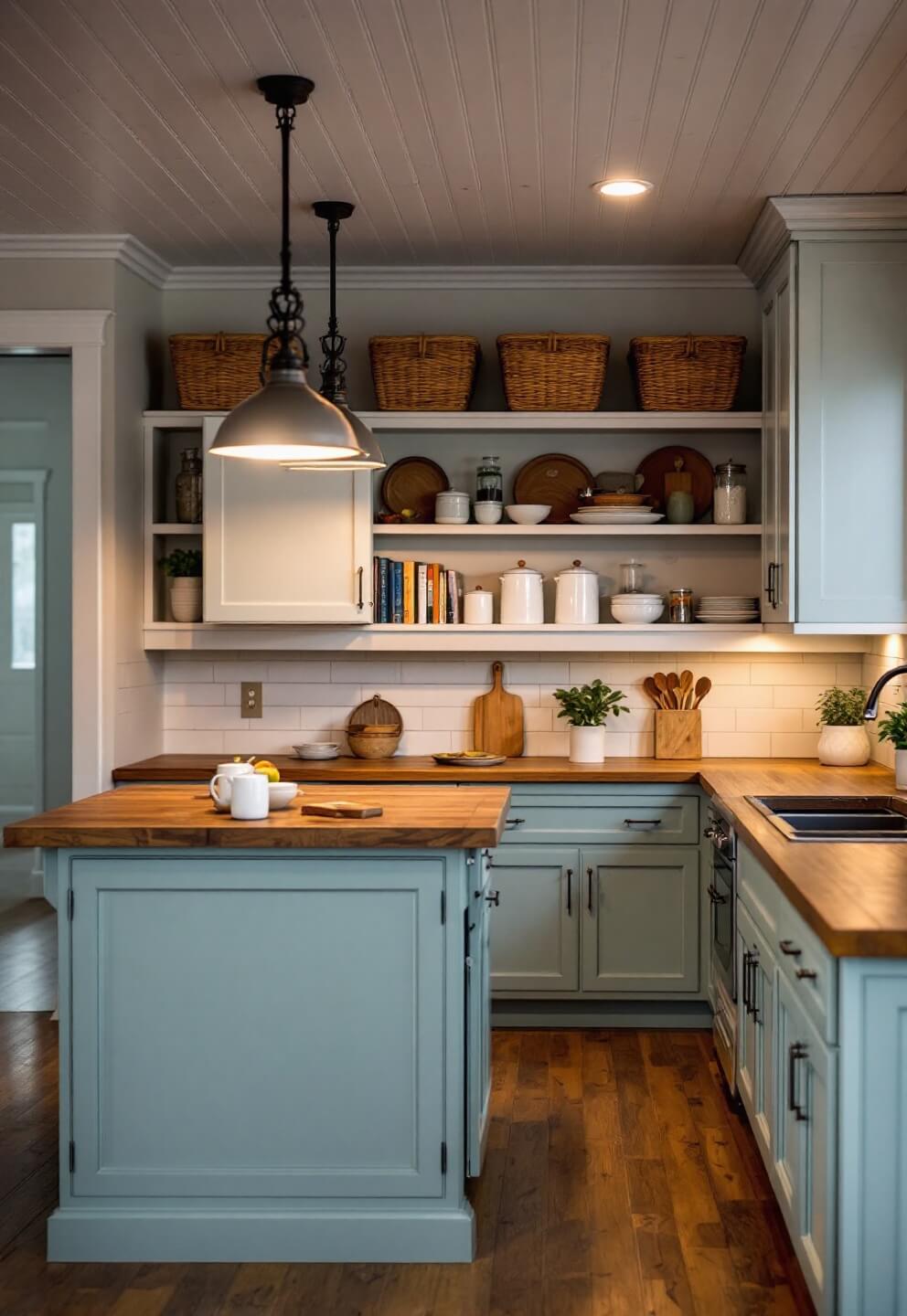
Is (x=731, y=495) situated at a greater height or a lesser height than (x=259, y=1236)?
greater

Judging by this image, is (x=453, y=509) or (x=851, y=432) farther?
(x=453, y=509)

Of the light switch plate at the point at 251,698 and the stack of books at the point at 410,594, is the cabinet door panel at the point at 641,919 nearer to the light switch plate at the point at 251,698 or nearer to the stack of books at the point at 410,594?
the stack of books at the point at 410,594

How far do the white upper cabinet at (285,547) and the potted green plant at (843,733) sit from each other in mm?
1724

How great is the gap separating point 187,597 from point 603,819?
1.79 metres

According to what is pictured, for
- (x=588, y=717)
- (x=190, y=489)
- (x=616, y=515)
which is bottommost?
(x=588, y=717)

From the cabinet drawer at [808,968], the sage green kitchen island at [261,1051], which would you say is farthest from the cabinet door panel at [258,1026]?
the cabinet drawer at [808,968]

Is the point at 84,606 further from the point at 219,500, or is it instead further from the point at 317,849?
the point at 317,849

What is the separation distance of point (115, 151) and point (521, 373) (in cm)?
173

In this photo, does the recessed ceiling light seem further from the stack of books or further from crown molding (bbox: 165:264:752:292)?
the stack of books

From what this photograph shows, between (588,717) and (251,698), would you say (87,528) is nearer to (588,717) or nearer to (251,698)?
(251,698)

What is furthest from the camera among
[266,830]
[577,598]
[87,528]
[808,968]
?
[577,598]

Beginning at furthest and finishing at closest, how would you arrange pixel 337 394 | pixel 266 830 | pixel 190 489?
pixel 190 489
pixel 337 394
pixel 266 830

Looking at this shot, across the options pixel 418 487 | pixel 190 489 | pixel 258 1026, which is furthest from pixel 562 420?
pixel 258 1026

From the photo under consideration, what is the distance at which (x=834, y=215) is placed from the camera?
451cm
